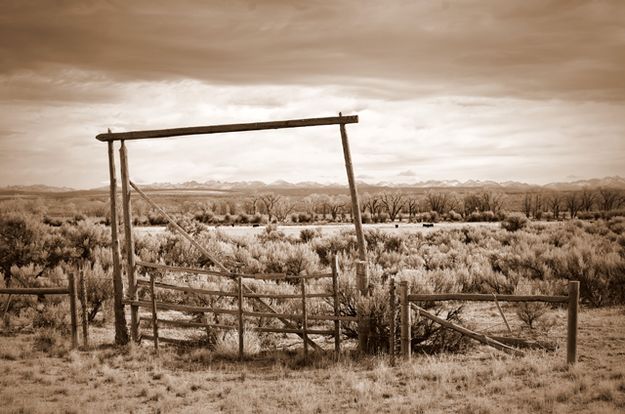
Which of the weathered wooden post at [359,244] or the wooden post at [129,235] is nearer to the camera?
the weathered wooden post at [359,244]

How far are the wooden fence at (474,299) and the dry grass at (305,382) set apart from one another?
11.1 inches

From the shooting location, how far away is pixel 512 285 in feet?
46.0

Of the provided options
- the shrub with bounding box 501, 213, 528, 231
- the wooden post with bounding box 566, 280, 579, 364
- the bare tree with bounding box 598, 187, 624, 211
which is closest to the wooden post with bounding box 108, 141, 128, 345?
the wooden post with bounding box 566, 280, 579, 364

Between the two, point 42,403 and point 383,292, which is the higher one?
point 383,292

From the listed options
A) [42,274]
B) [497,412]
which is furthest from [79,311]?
[497,412]

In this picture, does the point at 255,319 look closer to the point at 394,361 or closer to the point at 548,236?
the point at 394,361

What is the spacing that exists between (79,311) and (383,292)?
7310mm

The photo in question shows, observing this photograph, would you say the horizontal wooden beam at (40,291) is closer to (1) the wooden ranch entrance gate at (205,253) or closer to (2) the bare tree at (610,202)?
(1) the wooden ranch entrance gate at (205,253)

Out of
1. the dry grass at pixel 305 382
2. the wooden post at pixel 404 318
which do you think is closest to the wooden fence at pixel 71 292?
the dry grass at pixel 305 382

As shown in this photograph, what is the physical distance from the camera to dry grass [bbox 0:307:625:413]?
6.67 m

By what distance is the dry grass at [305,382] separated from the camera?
21.9ft

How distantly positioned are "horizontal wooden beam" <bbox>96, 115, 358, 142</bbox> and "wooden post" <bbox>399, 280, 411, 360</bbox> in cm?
286

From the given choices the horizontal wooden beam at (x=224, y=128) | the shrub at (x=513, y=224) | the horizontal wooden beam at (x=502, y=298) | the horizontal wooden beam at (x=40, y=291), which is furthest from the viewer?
the shrub at (x=513, y=224)

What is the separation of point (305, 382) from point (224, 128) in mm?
4519
